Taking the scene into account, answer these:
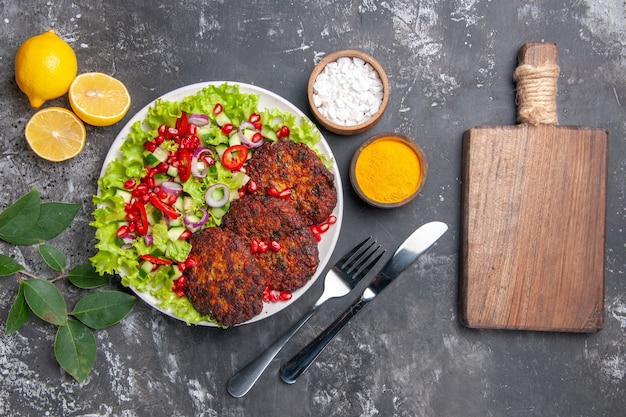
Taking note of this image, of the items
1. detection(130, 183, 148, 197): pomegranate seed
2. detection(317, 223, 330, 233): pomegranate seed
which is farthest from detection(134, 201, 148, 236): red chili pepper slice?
detection(317, 223, 330, 233): pomegranate seed

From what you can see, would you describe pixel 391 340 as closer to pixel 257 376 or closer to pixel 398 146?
pixel 257 376

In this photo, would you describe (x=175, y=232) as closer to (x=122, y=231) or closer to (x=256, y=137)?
(x=122, y=231)

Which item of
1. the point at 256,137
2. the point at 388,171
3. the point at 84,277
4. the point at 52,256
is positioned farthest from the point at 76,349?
the point at 388,171

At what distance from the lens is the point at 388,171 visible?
10.6ft

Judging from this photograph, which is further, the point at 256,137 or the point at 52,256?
the point at 52,256

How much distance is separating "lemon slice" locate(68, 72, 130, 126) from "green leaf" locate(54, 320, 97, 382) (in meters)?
1.28

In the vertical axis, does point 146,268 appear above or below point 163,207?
below

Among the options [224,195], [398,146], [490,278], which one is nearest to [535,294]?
[490,278]

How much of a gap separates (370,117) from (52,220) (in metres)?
2.03

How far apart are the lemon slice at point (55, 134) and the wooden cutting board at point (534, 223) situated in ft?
7.97

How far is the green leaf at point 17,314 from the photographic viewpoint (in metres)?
3.25

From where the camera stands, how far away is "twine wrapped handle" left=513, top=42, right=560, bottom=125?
335 cm

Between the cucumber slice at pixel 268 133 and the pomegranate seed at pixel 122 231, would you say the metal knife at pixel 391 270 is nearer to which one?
the cucumber slice at pixel 268 133

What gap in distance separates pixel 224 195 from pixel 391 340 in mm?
1444
